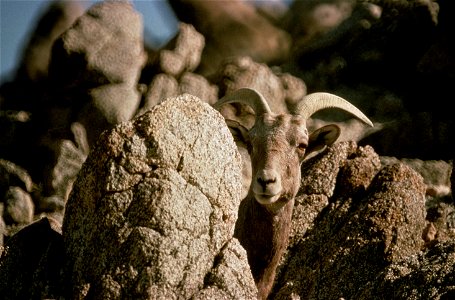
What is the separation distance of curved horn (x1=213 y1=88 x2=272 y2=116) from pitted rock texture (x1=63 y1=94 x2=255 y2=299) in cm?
386

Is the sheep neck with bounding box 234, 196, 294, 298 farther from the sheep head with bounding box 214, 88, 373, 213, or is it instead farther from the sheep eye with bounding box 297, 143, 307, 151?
the sheep eye with bounding box 297, 143, 307, 151

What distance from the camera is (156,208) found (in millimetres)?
9367

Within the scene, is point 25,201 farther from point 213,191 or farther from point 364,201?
point 213,191

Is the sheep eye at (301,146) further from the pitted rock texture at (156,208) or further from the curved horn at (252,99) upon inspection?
the pitted rock texture at (156,208)

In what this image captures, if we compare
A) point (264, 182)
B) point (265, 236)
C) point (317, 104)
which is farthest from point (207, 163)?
point (317, 104)

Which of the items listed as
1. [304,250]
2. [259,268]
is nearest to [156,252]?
[259,268]

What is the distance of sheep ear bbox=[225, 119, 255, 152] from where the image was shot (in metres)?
13.9

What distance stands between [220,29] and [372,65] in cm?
352

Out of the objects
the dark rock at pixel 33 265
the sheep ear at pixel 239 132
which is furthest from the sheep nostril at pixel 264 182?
the dark rock at pixel 33 265

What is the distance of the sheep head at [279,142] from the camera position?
1246 cm

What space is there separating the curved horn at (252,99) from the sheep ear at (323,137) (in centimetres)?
88

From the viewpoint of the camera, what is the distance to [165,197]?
9422mm

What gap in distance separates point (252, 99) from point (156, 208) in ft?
16.6

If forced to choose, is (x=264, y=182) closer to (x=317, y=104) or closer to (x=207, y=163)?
(x=317, y=104)
